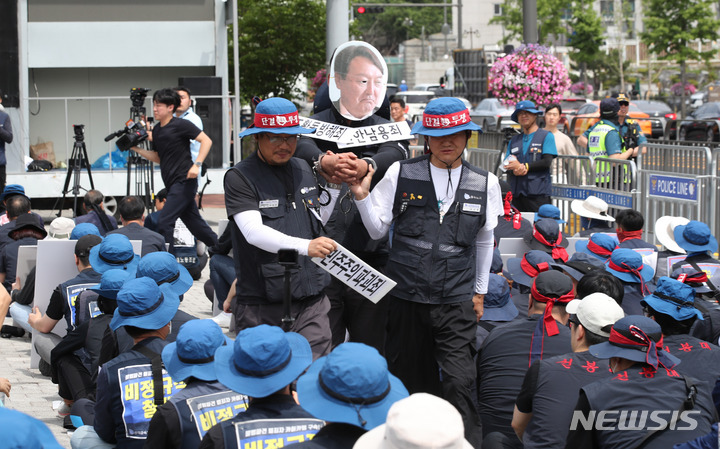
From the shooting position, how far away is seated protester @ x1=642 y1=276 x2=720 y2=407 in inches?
188

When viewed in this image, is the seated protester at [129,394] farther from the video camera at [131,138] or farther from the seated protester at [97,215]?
the video camera at [131,138]

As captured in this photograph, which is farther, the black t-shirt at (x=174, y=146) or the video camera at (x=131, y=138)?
the video camera at (x=131, y=138)

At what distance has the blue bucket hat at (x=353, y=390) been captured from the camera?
3.03 m

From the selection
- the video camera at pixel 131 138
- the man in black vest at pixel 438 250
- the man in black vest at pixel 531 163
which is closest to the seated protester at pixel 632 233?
the man in black vest at pixel 531 163

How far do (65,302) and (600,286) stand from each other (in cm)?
352

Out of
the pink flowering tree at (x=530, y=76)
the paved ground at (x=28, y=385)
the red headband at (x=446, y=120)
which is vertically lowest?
the paved ground at (x=28, y=385)

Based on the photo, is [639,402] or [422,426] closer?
[422,426]

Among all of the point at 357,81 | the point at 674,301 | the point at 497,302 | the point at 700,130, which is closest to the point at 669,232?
the point at 497,302

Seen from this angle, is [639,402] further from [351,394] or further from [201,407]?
[201,407]

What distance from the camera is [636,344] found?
412 centimetres

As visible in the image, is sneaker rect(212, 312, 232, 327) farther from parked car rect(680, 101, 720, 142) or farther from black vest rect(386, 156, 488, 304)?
parked car rect(680, 101, 720, 142)

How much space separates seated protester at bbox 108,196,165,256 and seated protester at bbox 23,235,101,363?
96cm

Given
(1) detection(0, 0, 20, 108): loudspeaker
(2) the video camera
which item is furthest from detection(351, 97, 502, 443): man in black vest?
(1) detection(0, 0, 20, 108): loudspeaker

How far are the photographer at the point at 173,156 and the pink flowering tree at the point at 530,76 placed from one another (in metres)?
9.87
